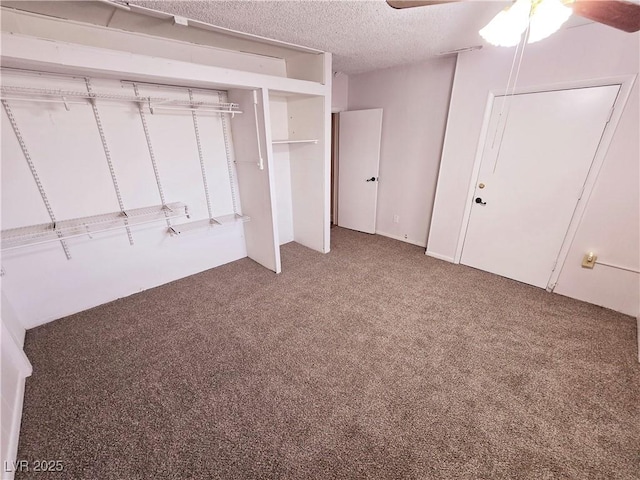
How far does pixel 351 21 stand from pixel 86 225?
8.89 feet

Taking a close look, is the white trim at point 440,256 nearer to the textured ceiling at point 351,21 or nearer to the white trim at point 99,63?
the textured ceiling at point 351,21

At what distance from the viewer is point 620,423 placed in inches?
59.1

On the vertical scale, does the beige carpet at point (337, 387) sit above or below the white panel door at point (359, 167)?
below

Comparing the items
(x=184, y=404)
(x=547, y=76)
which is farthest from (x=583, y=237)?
(x=184, y=404)

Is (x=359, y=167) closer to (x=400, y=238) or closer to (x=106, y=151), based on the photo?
(x=400, y=238)

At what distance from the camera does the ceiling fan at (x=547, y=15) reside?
1.08 meters

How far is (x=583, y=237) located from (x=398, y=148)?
2294 mm

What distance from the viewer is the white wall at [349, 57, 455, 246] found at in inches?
130

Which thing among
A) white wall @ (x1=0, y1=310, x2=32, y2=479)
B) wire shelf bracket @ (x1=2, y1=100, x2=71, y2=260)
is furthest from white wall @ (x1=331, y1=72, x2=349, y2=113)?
white wall @ (x1=0, y1=310, x2=32, y2=479)

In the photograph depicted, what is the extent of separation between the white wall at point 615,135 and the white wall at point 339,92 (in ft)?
5.94

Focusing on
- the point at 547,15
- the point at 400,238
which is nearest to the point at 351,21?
the point at 547,15

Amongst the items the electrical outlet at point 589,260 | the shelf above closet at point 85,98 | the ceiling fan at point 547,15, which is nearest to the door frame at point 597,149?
the electrical outlet at point 589,260

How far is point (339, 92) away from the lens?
4.14 meters

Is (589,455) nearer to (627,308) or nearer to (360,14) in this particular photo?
(627,308)
